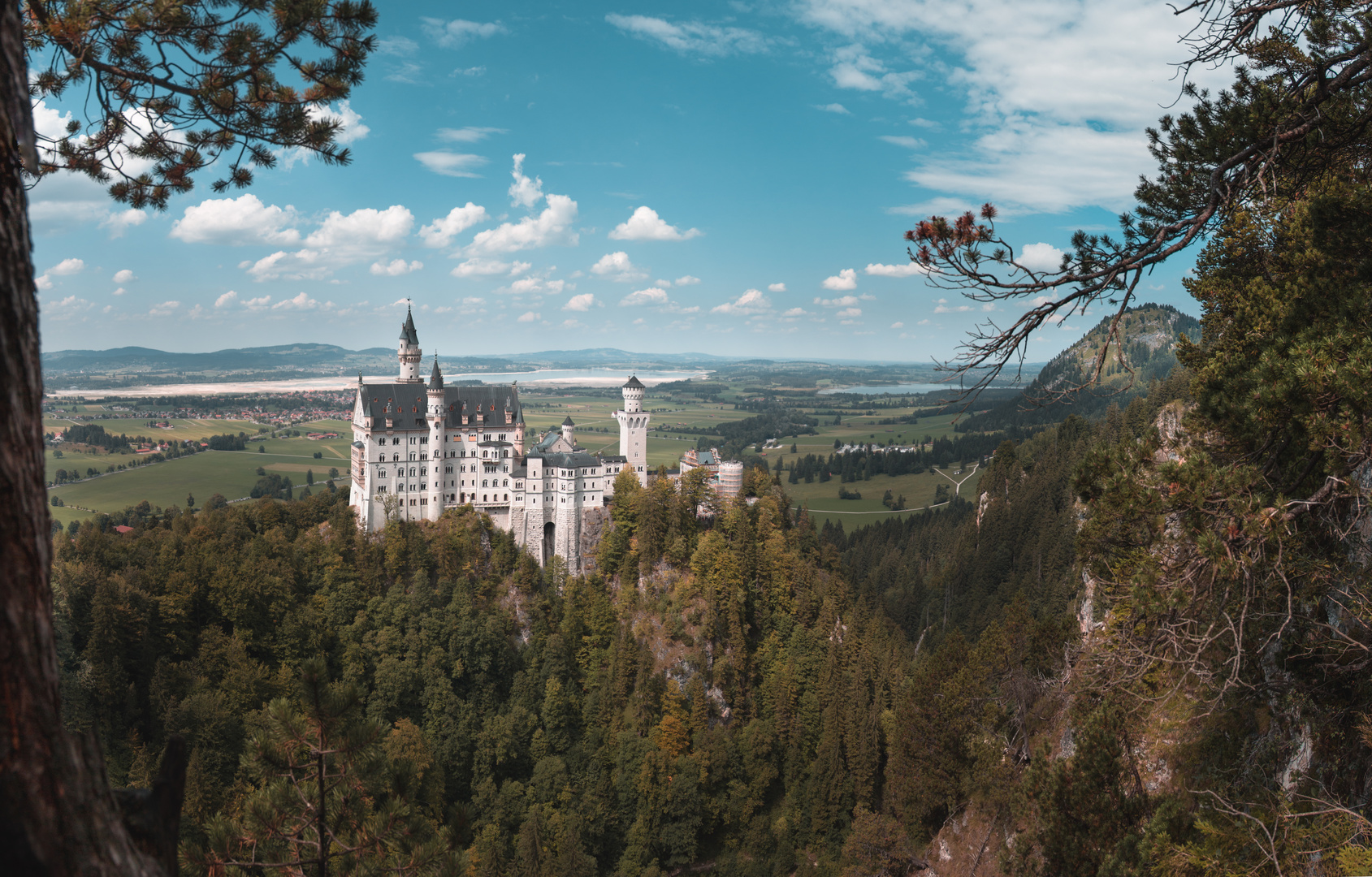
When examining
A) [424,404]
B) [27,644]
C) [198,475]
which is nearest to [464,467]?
[424,404]

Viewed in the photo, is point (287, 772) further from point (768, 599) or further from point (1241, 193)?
point (768, 599)

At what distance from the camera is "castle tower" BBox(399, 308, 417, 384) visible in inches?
2511

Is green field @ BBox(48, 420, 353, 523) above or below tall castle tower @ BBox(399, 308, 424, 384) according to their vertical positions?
below

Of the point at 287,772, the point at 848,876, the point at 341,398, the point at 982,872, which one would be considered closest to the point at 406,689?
the point at 848,876

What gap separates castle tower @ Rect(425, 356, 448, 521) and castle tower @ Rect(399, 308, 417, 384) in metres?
3.55

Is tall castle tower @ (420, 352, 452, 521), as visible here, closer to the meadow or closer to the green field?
the meadow

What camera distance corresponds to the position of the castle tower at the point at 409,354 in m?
63.8

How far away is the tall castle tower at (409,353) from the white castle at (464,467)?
9 cm

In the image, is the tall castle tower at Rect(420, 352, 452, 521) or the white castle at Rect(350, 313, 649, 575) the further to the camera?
the tall castle tower at Rect(420, 352, 452, 521)

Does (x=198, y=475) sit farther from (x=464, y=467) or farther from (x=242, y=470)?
(x=464, y=467)

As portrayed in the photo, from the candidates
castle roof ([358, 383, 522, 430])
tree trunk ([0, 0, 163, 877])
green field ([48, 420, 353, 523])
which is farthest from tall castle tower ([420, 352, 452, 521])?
tree trunk ([0, 0, 163, 877])

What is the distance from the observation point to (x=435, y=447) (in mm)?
60344

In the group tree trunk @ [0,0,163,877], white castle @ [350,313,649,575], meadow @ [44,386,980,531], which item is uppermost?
tree trunk @ [0,0,163,877]

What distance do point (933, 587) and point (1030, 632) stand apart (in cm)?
4001
